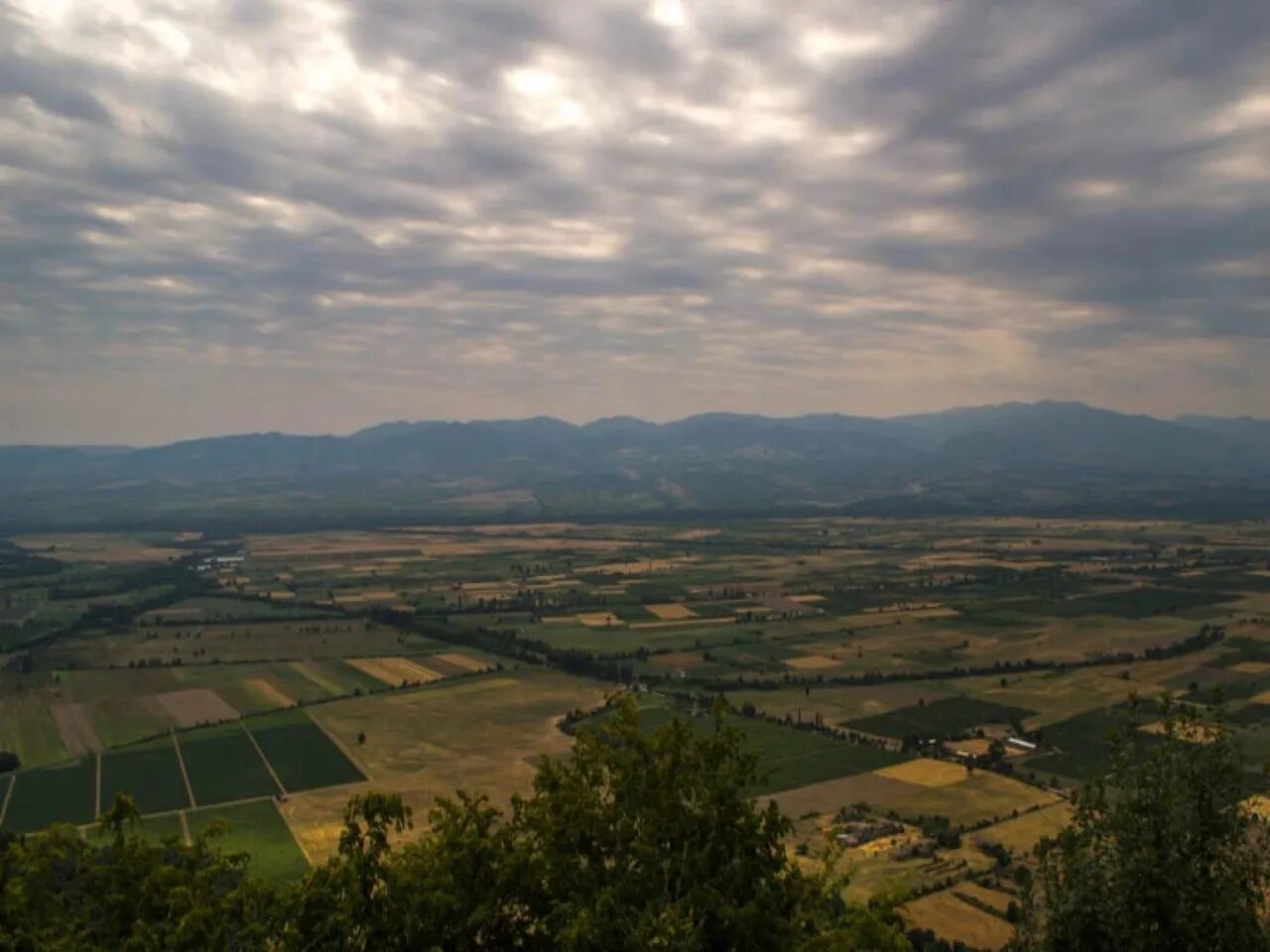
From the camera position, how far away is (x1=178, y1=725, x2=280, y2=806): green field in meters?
66.6

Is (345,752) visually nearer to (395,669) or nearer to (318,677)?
(318,677)

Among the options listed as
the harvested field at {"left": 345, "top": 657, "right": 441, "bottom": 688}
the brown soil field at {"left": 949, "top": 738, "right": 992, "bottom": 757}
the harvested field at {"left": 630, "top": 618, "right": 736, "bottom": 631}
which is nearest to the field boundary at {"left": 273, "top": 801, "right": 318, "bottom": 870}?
the harvested field at {"left": 345, "top": 657, "right": 441, "bottom": 688}

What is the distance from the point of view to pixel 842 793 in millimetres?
63156

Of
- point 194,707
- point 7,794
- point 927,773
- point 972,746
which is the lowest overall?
point 194,707

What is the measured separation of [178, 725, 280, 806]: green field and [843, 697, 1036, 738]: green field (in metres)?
48.9

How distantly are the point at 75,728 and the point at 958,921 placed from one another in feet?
256

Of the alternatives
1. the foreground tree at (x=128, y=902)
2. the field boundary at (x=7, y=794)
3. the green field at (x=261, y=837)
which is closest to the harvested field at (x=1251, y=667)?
the green field at (x=261, y=837)

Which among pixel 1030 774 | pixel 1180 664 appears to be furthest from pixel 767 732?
pixel 1180 664

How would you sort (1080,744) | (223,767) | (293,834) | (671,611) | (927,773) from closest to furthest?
(293,834), (927,773), (223,767), (1080,744), (671,611)

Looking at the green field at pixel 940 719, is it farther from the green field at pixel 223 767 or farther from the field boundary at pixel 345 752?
the green field at pixel 223 767

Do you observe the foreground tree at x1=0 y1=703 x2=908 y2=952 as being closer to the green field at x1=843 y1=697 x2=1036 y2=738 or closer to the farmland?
the farmland

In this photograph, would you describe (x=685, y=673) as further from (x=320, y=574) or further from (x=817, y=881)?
(x=320, y=574)

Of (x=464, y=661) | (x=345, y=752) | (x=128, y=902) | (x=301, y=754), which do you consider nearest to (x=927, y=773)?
(x=345, y=752)

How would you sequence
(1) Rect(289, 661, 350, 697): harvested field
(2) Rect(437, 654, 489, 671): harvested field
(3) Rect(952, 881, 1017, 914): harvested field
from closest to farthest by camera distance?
1. (3) Rect(952, 881, 1017, 914): harvested field
2. (1) Rect(289, 661, 350, 697): harvested field
3. (2) Rect(437, 654, 489, 671): harvested field
